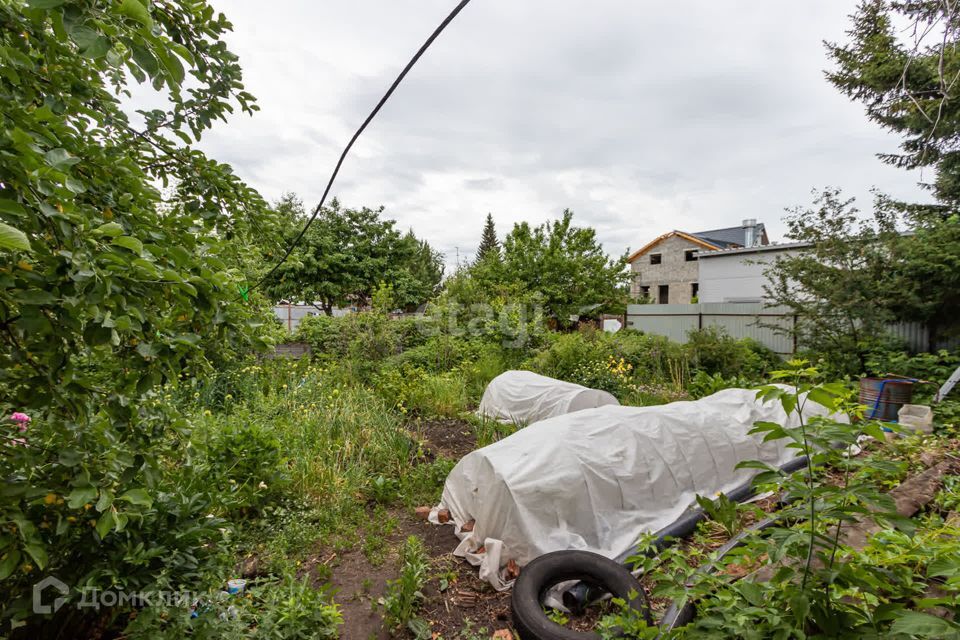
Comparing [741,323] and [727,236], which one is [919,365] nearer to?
[741,323]

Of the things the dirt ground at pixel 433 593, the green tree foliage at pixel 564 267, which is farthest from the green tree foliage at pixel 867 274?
the green tree foliage at pixel 564 267

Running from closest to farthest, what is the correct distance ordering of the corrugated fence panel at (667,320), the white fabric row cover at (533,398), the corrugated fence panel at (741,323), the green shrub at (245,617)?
1. the green shrub at (245,617)
2. the white fabric row cover at (533,398)
3. the corrugated fence panel at (741,323)
4. the corrugated fence panel at (667,320)

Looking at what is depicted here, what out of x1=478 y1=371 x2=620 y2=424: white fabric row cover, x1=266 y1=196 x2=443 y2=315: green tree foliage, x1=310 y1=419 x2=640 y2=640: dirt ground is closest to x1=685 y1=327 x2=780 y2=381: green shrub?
x1=478 y1=371 x2=620 y2=424: white fabric row cover

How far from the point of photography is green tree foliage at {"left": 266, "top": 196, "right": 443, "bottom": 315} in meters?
17.6

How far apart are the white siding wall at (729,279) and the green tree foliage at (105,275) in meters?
17.7

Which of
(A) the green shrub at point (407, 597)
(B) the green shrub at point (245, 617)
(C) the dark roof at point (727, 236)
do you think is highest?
(C) the dark roof at point (727, 236)

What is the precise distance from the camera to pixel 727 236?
84.0 ft

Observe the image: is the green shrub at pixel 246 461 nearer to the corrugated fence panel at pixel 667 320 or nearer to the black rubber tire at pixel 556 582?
the black rubber tire at pixel 556 582

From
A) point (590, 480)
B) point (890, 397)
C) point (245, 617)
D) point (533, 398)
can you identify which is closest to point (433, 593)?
point (245, 617)

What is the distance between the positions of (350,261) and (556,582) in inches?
681

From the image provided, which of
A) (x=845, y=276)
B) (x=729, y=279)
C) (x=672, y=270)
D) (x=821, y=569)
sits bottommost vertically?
(x=821, y=569)

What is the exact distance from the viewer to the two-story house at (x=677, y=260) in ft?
81.9

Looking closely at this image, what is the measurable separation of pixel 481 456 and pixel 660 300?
27.8 metres

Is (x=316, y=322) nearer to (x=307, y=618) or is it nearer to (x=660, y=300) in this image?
(x=307, y=618)
